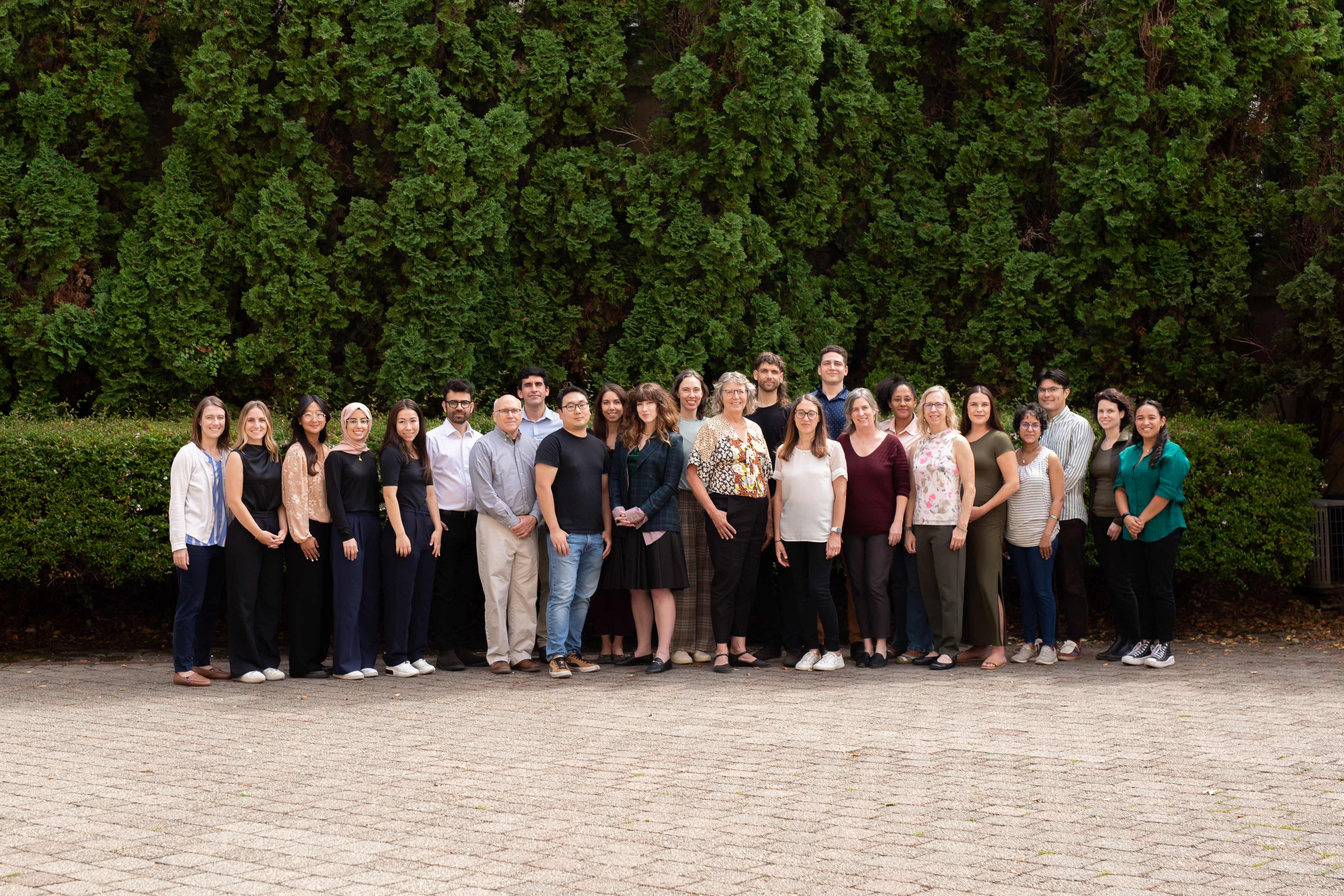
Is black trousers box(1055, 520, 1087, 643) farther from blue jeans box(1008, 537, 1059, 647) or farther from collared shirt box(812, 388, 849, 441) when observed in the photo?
collared shirt box(812, 388, 849, 441)

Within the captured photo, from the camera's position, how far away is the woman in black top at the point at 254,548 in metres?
7.96

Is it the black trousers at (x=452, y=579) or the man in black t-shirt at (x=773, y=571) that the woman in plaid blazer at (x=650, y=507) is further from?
the black trousers at (x=452, y=579)

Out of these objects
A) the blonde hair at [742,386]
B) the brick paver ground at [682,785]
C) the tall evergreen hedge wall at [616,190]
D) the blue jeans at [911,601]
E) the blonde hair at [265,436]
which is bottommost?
the brick paver ground at [682,785]

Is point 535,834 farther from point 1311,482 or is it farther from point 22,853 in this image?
point 1311,482

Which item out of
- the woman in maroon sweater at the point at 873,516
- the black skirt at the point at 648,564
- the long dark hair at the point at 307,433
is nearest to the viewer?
the long dark hair at the point at 307,433

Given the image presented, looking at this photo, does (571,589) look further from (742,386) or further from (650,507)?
(742,386)

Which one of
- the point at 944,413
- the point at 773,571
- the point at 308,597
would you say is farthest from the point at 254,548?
the point at 944,413

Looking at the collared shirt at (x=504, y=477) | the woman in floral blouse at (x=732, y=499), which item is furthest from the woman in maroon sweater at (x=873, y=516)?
the collared shirt at (x=504, y=477)

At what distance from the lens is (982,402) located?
854 centimetres

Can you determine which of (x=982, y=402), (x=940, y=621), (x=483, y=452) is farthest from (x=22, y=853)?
(x=982, y=402)

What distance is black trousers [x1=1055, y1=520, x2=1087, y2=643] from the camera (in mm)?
8688

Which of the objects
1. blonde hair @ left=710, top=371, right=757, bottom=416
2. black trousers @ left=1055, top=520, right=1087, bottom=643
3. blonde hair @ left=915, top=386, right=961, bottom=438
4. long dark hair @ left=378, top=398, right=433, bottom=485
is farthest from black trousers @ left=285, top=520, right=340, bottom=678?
black trousers @ left=1055, top=520, right=1087, bottom=643

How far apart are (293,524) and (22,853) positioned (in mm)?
3862

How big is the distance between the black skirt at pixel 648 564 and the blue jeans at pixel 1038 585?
7.88ft
